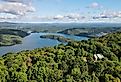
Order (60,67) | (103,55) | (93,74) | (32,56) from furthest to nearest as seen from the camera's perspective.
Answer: (103,55) → (32,56) → (60,67) → (93,74)

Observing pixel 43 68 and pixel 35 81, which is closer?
pixel 35 81

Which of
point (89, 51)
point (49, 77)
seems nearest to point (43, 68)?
point (49, 77)

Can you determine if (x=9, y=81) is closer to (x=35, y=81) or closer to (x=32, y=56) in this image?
(x=35, y=81)

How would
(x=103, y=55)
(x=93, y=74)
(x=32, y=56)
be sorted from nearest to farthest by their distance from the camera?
1. (x=93, y=74)
2. (x=32, y=56)
3. (x=103, y=55)

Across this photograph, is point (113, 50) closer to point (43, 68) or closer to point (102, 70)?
point (102, 70)

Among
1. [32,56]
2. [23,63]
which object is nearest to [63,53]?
[32,56]

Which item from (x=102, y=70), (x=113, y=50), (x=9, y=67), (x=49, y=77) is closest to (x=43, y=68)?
(x=49, y=77)

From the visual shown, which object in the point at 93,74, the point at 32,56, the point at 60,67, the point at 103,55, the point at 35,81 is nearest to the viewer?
the point at 35,81

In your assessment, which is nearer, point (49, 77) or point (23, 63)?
point (49, 77)
